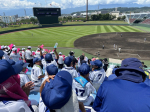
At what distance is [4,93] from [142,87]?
81.0 inches

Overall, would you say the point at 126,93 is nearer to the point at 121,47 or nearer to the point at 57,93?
the point at 57,93

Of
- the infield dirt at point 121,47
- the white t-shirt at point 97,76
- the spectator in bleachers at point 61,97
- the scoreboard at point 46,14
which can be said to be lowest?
the infield dirt at point 121,47

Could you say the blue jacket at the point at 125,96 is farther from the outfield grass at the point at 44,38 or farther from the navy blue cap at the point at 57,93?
the outfield grass at the point at 44,38

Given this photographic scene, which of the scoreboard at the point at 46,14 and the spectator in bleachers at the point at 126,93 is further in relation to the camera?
the scoreboard at the point at 46,14

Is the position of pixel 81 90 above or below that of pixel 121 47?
above

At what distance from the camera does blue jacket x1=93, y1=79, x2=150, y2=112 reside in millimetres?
1310

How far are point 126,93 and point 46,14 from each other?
168 ft

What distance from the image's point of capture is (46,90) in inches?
60.4

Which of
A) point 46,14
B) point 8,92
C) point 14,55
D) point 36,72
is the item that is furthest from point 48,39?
point 46,14

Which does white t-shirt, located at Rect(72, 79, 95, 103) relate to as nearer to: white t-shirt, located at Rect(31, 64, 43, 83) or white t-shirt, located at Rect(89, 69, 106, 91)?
white t-shirt, located at Rect(89, 69, 106, 91)

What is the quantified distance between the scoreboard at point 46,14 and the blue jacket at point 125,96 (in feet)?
163

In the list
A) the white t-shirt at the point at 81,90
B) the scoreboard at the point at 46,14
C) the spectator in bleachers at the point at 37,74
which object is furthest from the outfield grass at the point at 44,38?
the scoreboard at the point at 46,14

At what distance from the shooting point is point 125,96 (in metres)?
1.39

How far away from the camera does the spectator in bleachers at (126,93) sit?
1317 millimetres
